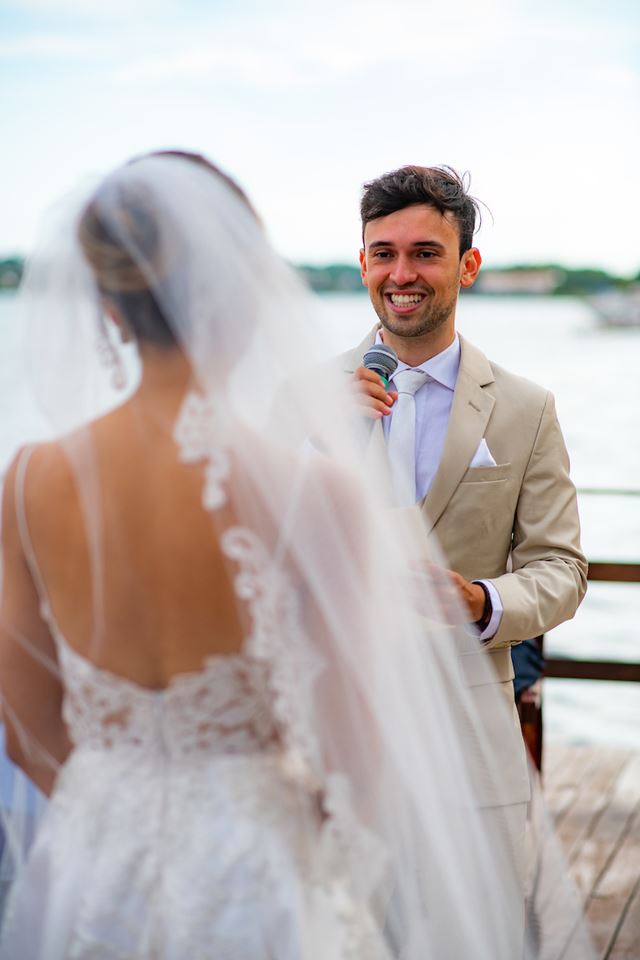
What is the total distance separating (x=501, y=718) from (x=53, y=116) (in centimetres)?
660

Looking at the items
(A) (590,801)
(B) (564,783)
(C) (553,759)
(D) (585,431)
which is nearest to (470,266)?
(A) (590,801)

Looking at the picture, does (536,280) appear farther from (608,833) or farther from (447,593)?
(447,593)

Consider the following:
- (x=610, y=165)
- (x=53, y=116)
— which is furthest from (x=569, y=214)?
(x=53, y=116)

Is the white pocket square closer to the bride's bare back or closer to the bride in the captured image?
the bride

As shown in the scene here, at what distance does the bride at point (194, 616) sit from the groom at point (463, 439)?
0.54m

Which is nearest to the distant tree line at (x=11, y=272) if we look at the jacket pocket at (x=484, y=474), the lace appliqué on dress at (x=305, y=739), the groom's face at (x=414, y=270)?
the lace appliqué on dress at (x=305, y=739)

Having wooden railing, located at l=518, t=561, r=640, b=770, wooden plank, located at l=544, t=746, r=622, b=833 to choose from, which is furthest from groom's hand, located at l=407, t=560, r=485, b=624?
wooden plank, located at l=544, t=746, r=622, b=833

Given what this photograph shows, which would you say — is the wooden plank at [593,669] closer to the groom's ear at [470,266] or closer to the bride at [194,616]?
the groom's ear at [470,266]

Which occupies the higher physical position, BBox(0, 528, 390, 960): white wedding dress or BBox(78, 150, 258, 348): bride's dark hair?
BBox(78, 150, 258, 348): bride's dark hair

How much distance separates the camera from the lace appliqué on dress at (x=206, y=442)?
1.28 m

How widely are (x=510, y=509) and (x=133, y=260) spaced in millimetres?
994

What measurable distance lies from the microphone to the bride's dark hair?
2.47 ft

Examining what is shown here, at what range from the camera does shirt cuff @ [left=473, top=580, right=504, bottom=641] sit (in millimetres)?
1891

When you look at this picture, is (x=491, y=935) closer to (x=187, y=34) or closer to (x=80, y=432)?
(x=80, y=432)
